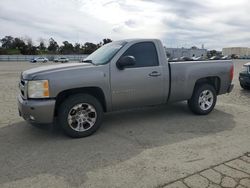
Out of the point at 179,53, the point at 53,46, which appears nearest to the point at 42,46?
the point at 53,46

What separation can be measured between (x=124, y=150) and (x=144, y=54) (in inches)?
90.4

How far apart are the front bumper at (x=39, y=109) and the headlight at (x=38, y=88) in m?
0.11

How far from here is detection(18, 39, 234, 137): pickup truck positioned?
14.9 ft

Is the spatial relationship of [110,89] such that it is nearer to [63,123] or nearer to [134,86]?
[134,86]

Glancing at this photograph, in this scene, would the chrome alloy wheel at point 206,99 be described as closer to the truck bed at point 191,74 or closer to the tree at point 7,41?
the truck bed at point 191,74

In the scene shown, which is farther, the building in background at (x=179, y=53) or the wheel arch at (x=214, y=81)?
the building in background at (x=179, y=53)

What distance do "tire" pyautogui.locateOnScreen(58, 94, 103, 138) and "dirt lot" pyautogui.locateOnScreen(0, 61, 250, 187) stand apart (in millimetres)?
175

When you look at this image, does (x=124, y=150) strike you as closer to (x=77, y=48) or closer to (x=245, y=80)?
(x=245, y=80)

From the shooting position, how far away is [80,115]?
16.0ft

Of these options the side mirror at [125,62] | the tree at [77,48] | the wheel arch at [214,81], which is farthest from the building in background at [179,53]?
the tree at [77,48]

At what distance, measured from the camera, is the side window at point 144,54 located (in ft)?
17.8

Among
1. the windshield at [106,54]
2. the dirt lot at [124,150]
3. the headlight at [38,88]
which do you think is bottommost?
the dirt lot at [124,150]

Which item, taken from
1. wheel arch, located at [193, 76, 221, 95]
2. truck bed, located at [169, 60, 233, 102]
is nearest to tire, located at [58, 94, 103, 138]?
truck bed, located at [169, 60, 233, 102]

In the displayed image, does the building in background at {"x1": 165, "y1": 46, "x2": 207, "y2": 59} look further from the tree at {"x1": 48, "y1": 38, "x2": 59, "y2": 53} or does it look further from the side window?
the tree at {"x1": 48, "y1": 38, "x2": 59, "y2": 53}
